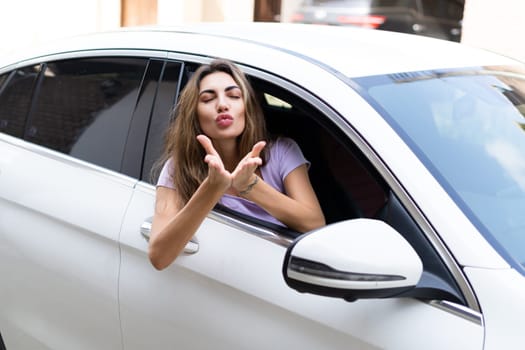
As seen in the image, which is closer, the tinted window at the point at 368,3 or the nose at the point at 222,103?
the nose at the point at 222,103

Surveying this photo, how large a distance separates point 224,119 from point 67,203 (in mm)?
685

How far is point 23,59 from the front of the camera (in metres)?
2.88

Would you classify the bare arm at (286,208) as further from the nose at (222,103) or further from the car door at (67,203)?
the car door at (67,203)

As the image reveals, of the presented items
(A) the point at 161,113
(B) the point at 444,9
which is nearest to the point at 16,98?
(A) the point at 161,113

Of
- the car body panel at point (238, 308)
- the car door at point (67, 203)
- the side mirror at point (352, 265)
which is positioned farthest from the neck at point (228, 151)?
the side mirror at point (352, 265)

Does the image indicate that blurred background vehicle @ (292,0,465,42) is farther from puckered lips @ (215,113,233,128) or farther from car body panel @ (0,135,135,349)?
puckered lips @ (215,113,233,128)

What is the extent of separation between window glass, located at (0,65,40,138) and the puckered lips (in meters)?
1.13

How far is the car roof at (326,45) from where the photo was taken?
1969 mm

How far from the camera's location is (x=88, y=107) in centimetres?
257

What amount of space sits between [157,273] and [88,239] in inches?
13.3

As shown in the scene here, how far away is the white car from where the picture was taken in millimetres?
1500

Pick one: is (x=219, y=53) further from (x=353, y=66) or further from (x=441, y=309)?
(x=441, y=309)

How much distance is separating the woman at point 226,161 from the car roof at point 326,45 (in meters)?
0.16

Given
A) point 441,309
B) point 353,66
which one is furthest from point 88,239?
point 441,309
